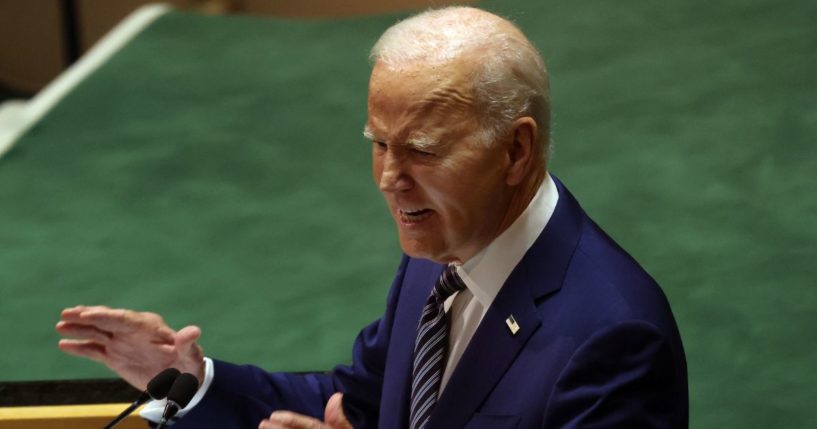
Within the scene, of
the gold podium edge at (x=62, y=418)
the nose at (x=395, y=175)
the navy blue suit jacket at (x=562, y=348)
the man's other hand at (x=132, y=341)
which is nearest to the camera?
the navy blue suit jacket at (x=562, y=348)

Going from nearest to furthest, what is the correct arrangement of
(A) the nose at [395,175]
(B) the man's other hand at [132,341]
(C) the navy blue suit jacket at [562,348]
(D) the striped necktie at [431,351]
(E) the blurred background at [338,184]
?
(C) the navy blue suit jacket at [562,348] < (A) the nose at [395,175] < (D) the striped necktie at [431,351] < (B) the man's other hand at [132,341] < (E) the blurred background at [338,184]

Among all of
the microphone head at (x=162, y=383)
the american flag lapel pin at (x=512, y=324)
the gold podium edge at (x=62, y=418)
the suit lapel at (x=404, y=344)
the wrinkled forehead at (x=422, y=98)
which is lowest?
the gold podium edge at (x=62, y=418)

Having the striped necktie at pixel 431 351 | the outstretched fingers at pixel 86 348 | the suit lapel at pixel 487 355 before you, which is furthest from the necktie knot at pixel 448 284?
the outstretched fingers at pixel 86 348

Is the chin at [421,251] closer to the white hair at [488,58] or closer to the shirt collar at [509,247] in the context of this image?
the shirt collar at [509,247]

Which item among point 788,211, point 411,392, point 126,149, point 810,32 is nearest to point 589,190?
point 788,211

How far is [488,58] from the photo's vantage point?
6.77 ft

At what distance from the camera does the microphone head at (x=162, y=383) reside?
7.14 ft

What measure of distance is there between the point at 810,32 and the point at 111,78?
309 cm

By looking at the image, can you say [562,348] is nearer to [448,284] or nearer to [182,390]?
[448,284]

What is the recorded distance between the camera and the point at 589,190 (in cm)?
464

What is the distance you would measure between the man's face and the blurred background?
1.56 meters

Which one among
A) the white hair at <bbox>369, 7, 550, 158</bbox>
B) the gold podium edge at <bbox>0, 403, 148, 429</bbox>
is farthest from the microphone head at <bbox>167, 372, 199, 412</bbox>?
the gold podium edge at <bbox>0, 403, 148, 429</bbox>

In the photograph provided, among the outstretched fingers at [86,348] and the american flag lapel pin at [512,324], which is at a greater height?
the american flag lapel pin at [512,324]

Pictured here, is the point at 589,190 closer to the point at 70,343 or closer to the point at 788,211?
the point at 788,211
